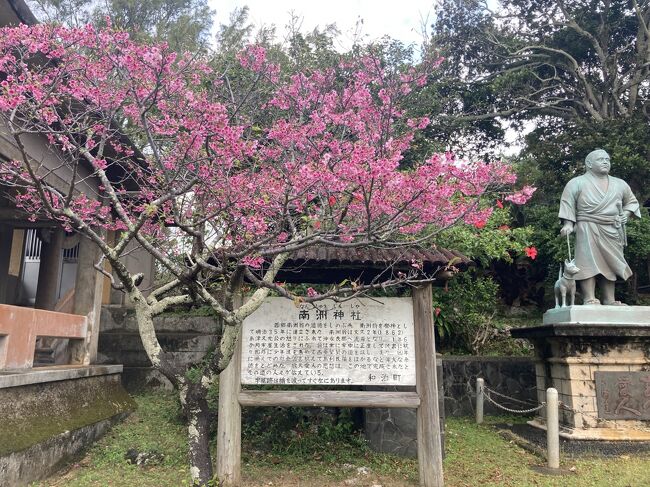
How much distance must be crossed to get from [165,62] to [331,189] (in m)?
2.18

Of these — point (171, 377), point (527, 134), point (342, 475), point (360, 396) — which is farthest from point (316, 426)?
point (527, 134)

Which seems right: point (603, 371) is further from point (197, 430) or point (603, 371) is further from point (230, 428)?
point (197, 430)

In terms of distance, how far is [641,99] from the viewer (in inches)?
635

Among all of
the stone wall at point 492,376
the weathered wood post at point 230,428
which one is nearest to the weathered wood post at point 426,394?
the weathered wood post at point 230,428

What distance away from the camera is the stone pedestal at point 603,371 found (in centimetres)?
756

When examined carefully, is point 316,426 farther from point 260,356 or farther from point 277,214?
point 277,214

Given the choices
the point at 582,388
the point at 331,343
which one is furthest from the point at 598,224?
the point at 331,343

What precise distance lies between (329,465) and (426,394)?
5.74ft

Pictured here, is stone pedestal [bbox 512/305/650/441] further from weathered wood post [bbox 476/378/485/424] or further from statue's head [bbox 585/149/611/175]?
statue's head [bbox 585/149/611/175]

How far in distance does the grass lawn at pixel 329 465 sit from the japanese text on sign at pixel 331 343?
4.11 ft

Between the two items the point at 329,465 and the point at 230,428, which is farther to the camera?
the point at 329,465

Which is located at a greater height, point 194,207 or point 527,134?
point 527,134

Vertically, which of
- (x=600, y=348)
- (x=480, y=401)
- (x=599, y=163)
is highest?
(x=599, y=163)

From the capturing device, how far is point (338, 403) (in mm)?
5855
